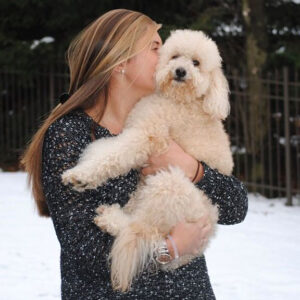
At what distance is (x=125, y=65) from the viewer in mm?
2568

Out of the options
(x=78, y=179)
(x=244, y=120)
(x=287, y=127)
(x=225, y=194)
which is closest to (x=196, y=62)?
(x=225, y=194)

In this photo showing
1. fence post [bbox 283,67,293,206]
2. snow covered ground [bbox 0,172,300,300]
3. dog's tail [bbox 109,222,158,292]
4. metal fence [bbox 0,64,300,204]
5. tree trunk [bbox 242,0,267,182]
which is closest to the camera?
dog's tail [bbox 109,222,158,292]

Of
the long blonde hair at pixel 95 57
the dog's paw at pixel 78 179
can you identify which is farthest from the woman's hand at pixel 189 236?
the long blonde hair at pixel 95 57

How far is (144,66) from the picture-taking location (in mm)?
2627

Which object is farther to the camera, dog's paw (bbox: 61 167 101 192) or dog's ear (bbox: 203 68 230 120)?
dog's ear (bbox: 203 68 230 120)

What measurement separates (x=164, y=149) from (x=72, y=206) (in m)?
0.57

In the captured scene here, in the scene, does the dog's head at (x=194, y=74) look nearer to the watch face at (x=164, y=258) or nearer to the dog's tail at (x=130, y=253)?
the dog's tail at (x=130, y=253)

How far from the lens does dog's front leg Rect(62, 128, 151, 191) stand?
2600mm

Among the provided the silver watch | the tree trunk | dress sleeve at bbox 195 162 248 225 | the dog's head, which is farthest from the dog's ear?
the tree trunk

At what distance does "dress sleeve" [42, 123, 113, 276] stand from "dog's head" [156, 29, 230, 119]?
598 mm

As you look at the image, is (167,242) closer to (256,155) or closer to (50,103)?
(256,155)

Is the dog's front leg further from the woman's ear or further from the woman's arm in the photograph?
the woman's ear

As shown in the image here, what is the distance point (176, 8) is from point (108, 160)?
7226 millimetres

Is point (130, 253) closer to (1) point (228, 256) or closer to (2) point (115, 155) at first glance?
(2) point (115, 155)
